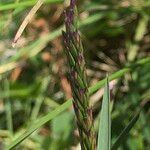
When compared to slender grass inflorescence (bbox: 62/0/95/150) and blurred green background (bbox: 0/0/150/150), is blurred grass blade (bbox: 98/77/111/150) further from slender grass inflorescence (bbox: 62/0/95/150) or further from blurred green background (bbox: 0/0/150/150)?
blurred green background (bbox: 0/0/150/150)

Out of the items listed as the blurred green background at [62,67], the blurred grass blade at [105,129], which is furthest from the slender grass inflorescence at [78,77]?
the blurred green background at [62,67]

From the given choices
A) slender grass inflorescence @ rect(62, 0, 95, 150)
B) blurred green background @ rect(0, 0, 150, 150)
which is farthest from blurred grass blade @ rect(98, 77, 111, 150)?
blurred green background @ rect(0, 0, 150, 150)

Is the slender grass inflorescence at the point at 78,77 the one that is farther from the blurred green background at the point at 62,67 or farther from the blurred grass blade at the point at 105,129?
the blurred green background at the point at 62,67

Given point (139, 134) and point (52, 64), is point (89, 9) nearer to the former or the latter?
point (52, 64)

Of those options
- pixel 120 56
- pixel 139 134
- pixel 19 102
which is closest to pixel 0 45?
pixel 19 102

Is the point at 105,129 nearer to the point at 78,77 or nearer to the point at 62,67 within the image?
the point at 78,77

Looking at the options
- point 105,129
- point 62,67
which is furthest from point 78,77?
point 62,67
